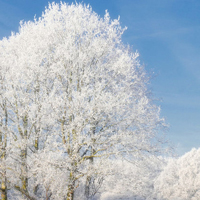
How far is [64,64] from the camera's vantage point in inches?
571

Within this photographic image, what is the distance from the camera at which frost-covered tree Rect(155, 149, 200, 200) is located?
47.3 meters

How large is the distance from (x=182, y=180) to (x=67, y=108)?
4270 cm

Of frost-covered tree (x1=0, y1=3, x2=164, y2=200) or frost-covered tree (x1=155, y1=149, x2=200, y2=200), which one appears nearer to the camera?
frost-covered tree (x1=0, y1=3, x2=164, y2=200)

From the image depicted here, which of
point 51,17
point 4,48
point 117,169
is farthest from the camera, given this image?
point 4,48

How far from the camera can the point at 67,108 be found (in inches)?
519

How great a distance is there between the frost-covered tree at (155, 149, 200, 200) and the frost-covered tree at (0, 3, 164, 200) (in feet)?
122

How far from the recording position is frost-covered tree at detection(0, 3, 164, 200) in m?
12.4

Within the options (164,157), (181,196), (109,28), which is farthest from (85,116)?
(181,196)

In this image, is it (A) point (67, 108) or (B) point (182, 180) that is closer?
(A) point (67, 108)

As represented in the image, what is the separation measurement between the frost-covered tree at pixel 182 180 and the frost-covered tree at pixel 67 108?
37080mm

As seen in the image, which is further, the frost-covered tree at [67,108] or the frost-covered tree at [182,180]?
the frost-covered tree at [182,180]

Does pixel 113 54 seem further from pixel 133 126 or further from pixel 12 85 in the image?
pixel 12 85

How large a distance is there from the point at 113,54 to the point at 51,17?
434 centimetres

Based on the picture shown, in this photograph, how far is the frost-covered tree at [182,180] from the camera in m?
47.3
